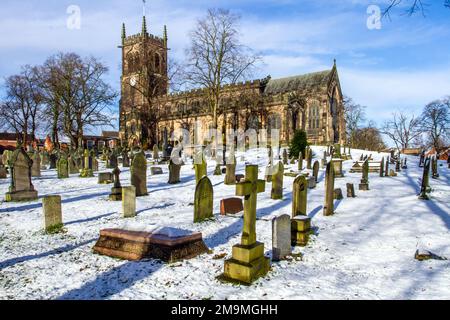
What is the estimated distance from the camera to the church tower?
39312 mm

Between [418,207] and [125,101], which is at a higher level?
[125,101]

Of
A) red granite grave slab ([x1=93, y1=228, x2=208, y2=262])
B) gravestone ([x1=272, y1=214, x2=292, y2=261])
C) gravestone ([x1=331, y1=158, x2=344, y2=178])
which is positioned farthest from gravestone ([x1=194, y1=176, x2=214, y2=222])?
gravestone ([x1=331, y1=158, x2=344, y2=178])

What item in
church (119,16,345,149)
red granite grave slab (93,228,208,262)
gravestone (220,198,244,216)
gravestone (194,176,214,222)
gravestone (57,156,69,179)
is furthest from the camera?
church (119,16,345,149)

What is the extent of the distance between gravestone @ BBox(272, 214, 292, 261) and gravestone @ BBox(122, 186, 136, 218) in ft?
15.0

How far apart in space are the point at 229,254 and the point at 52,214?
444 cm

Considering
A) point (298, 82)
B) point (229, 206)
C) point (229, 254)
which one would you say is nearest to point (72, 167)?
point (229, 206)

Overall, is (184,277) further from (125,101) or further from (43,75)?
(125,101)

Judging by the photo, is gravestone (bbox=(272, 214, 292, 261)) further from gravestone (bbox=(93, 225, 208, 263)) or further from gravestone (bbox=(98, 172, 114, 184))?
gravestone (bbox=(98, 172, 114, 184))

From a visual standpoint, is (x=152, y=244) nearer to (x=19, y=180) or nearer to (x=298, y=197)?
(x=298, y=197)

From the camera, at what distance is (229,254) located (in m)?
5.81

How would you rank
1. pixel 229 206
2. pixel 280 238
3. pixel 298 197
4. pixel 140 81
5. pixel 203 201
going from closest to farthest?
1. pixel 280 238
2. pixel 298 197
3. pixel 203 201
4. pixel 229 206
5. pixel 140 81
